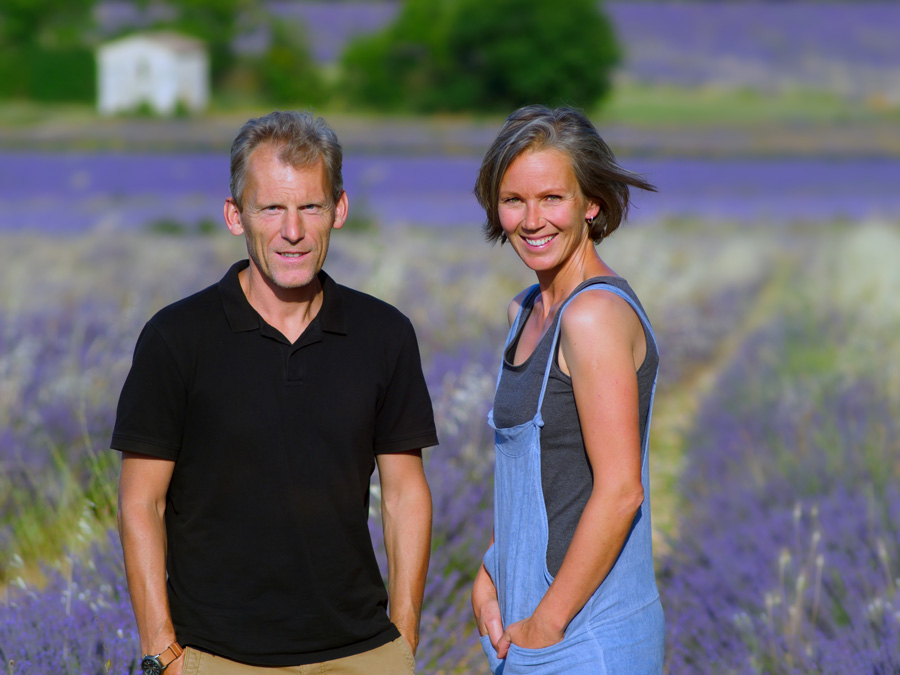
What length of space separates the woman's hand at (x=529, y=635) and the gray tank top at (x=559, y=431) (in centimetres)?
12

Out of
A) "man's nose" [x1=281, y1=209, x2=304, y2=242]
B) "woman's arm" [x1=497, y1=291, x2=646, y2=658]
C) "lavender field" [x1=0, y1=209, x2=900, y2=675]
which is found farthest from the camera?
"lavender field" [x1=0, y1=209, x2=900, y2=675]

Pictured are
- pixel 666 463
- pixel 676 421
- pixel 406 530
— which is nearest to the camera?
pixel 406 530

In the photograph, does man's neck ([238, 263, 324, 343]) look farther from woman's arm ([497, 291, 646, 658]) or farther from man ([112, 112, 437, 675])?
woman's arm ([497, 291, 646, 658])

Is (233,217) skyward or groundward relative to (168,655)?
skyward

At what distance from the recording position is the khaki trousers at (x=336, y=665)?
2162mm

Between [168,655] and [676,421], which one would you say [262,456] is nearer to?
[168,655]

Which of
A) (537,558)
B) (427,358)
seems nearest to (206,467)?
(537,558)

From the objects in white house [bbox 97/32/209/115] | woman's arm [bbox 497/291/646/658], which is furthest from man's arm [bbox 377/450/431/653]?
white house [bbox 97/32/209/115]

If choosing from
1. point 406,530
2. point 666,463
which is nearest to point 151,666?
point 406,530

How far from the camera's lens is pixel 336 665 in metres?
2.23

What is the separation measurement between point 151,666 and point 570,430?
1026mm

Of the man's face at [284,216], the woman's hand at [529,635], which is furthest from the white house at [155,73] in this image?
the woman's hand at [529,635]

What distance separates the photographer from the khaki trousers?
216 cm

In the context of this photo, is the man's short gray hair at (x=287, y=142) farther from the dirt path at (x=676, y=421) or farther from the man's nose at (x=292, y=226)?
the dirt path at (x=676, y=421)
